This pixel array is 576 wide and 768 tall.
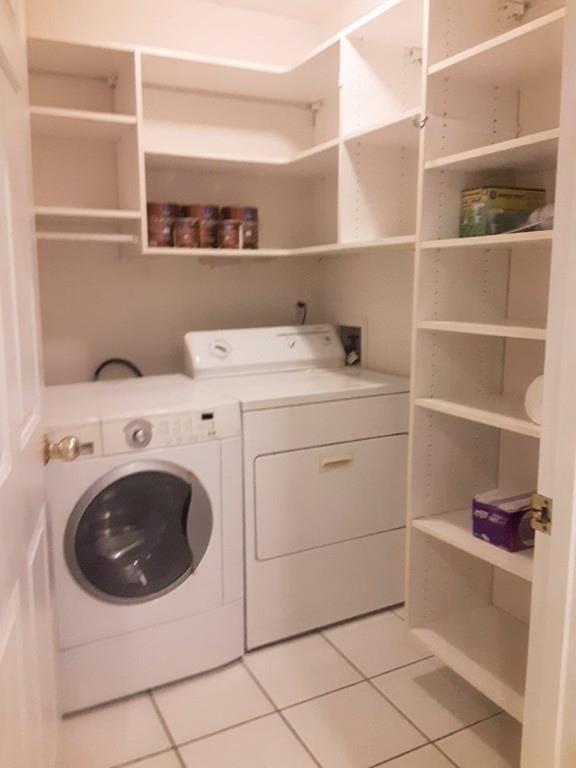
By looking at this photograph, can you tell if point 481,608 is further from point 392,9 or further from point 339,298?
point 392,9

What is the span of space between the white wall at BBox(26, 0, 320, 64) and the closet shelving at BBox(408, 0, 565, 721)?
3.84ft

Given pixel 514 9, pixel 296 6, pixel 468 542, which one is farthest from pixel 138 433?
pixel 296 6

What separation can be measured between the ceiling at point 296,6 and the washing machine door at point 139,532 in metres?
1.92

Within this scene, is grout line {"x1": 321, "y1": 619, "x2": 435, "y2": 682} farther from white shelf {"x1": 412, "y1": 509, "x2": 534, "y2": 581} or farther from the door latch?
the door latch

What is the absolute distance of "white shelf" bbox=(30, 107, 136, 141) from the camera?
209cm

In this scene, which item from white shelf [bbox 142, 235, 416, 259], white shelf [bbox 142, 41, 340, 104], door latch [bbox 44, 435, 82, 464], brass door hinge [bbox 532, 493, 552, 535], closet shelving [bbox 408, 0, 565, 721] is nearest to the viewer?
brass door hinge [bbox 532, 493, 552, 535]

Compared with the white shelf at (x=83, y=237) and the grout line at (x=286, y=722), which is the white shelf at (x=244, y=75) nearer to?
the white shelf at (x=83, y=237)

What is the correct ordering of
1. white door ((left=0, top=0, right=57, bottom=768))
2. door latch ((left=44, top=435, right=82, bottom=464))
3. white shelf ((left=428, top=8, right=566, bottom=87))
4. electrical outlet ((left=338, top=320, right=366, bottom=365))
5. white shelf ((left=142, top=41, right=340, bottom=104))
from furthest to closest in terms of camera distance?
electrical outlet ((left=338, top=320, right=366, bottom=365)) < white shelf ((left=142, top=41, right=340, bottom=104)) < white shelf ((left=428, top=8, right=566, bottom=87)) < door latch ((left=44, top=435, right=82, bottom=464)) < white door ((left=0, top=0, right=57, bottom=768))

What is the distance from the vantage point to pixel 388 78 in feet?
7.37

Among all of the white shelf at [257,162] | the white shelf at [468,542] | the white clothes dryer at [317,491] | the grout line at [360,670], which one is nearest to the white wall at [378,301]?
the white clothes dryer at [317,491]

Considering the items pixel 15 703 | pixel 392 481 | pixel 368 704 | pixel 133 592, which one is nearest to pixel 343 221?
pixel 392 481

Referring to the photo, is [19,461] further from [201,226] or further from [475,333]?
[201,226]

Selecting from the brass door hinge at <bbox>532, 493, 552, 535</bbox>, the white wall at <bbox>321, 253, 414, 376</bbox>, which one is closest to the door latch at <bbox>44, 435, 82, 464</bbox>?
the brass door hinge at <bbox>532, 493, 552, 535</bbox>

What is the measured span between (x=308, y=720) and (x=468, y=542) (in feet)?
2.40
